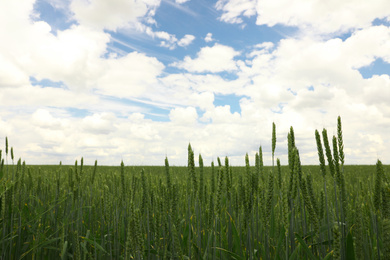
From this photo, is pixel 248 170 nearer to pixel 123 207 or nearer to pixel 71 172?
pixel 123 207

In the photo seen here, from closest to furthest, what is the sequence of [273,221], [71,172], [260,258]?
[260,258]
[273,221]
[71,172]

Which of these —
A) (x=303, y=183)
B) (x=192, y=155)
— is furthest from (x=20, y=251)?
(x=303, y=183)

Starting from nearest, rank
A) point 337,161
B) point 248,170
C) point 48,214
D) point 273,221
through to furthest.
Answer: point 337,161 < point 248,170 < point 273,221 < point 48,214

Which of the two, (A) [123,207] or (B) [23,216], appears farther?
(B) [23,216]

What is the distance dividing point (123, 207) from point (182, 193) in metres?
2.03

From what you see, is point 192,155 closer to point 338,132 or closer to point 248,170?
point 248,170

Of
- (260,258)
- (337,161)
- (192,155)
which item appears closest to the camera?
(337,161)

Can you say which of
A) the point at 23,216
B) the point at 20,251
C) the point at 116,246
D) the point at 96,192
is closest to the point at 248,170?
the point at 116,246

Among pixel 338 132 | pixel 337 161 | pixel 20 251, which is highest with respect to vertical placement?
pixel 338 132

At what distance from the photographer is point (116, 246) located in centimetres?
266

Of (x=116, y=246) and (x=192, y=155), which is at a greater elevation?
(x=192, y=155)

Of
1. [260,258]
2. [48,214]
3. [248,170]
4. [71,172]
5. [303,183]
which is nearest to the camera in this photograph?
[303,183]

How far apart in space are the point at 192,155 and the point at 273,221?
1.49 metres

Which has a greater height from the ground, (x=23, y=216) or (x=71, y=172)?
(x=71, y=172)
